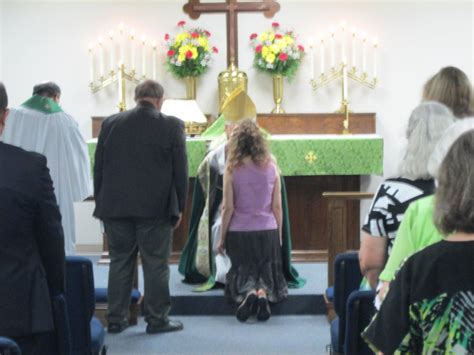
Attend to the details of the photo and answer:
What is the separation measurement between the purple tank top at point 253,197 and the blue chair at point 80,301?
2.01m

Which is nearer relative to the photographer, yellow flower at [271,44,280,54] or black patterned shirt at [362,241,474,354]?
black patterned shirt at [362,241,474,354]

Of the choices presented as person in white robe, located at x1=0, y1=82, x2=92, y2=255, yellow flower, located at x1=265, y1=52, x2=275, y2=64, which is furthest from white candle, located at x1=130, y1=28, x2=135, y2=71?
person in white robe, located at x1=0, y1=82, x2=92, y2=255

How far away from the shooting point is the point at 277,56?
8219 millimetres

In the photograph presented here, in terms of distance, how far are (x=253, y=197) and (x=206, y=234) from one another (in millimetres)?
789

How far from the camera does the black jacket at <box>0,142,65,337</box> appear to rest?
269 cm

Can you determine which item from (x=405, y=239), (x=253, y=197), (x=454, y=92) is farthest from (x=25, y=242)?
(x=253, y=197)

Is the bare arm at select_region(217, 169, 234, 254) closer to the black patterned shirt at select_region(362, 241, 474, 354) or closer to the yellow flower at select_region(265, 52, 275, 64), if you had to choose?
the yellow flower at select_region(265, 52, 275, 64)

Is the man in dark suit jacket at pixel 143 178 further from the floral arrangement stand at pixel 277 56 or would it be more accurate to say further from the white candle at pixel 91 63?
the white candle at pixel 91 63

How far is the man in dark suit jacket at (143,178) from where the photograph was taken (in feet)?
17.0

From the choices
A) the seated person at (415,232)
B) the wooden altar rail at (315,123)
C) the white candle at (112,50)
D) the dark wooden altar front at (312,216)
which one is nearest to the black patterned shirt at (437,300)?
the seated person at (415,232)

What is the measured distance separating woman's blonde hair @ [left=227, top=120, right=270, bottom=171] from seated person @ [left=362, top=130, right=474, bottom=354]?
346cm

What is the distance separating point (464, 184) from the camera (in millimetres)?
1972

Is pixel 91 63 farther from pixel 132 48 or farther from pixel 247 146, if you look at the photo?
pixel 247 146

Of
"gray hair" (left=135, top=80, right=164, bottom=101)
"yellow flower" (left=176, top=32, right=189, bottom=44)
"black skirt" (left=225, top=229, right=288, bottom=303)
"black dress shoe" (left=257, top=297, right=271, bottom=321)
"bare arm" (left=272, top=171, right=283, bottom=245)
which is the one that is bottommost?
"black dress shoe" (left=257, top=297, right=271, bottom=321)
